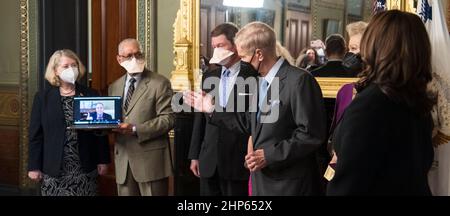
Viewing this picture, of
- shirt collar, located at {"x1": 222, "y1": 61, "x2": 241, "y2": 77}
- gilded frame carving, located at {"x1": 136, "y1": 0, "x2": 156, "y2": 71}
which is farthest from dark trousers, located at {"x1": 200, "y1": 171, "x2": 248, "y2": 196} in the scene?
gilded frame carving, located at {"x1": 136, "y1": 0, "x2": 156, "y2": 71}

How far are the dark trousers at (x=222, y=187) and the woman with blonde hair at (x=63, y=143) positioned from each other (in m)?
0.80

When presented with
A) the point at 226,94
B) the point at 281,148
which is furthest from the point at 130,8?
the point at 281,148

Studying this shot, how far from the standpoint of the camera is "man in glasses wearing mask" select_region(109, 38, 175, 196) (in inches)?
155

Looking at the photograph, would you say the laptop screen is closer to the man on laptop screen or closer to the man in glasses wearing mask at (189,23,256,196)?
the man on laptop screen

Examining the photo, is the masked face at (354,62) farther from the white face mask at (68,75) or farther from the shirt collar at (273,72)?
the white face mask at (68,75)

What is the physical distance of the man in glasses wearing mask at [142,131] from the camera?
3.95 meters

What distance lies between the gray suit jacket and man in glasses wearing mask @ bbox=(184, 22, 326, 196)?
1.01m

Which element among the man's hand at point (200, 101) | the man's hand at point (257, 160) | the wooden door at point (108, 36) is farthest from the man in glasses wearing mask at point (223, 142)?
the wooden door at point (108, 36)

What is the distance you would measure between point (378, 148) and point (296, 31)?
7.75 feet

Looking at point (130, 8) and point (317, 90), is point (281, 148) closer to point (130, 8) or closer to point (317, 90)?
point (317, 90)

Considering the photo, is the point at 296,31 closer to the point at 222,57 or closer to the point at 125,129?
the point at 222,57

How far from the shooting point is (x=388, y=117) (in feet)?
6.59

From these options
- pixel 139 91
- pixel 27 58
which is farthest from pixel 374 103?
pixel 27 58
